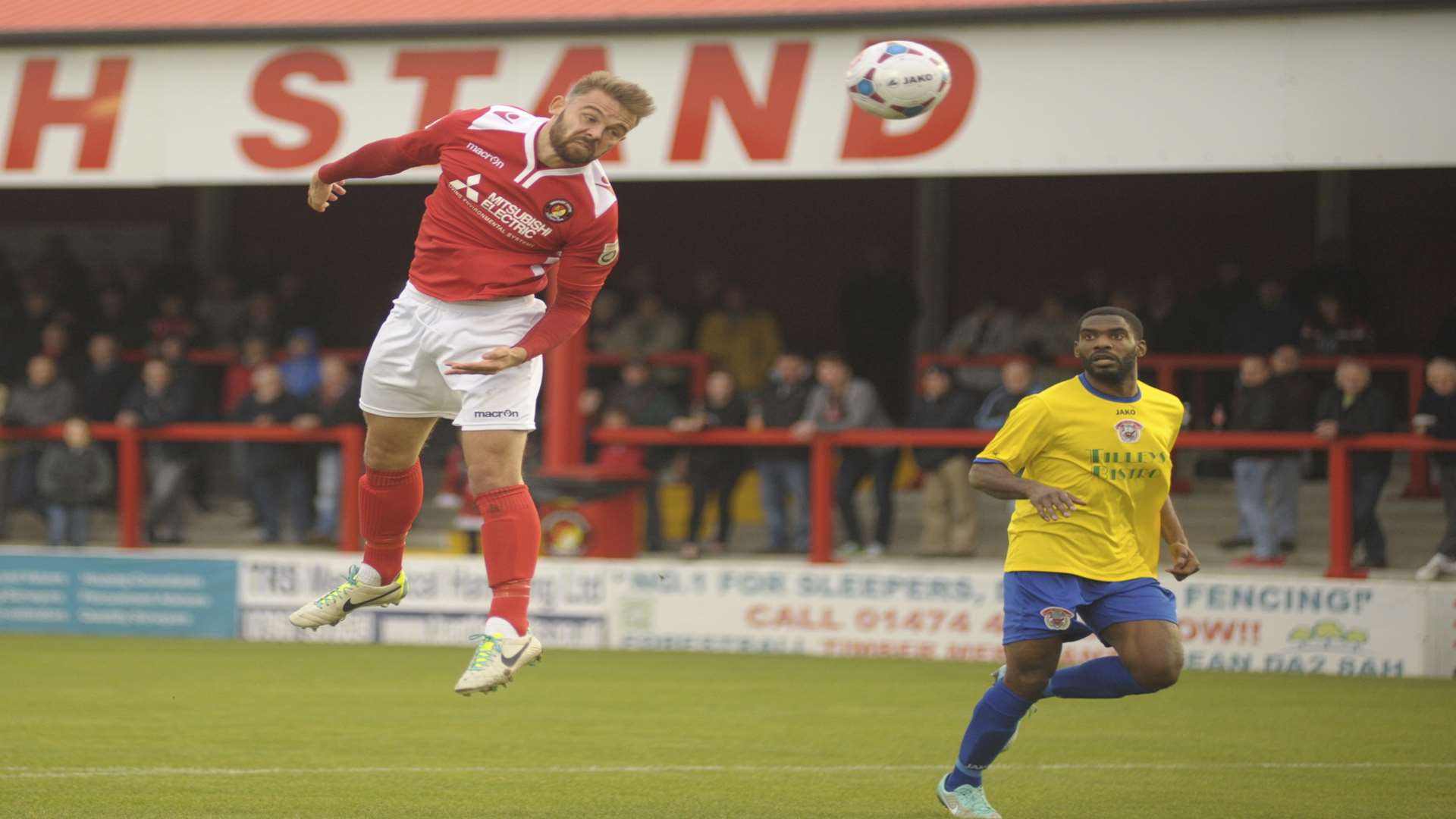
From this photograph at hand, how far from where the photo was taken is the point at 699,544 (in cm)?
1534

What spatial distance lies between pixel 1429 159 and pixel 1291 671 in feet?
11.6

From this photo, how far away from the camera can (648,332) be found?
17328 mm

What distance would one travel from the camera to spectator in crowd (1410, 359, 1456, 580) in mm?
13352

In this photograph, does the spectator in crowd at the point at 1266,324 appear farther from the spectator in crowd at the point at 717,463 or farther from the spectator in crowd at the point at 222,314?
the spectator in crowd at the point at 222,314

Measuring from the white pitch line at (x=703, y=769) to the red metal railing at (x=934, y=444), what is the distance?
15.0 ft

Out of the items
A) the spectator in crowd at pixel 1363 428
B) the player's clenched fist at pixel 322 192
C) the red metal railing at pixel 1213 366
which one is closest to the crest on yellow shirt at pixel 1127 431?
the player's clenched fist at pixel 322 192

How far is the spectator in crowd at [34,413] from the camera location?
1642cm

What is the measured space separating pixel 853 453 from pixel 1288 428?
3265mm

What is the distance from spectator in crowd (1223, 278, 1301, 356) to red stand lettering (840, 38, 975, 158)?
11.4 feet

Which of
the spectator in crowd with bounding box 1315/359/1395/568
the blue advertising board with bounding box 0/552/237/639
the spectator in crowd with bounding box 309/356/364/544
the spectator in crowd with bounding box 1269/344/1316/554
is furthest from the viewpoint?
the spectator in crowd with bounding box 309/356/364/544

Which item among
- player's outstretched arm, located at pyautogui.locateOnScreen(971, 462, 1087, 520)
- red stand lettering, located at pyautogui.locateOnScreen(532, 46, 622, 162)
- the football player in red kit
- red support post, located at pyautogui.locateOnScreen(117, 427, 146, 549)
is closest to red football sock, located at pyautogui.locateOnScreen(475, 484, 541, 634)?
the football player in red kit

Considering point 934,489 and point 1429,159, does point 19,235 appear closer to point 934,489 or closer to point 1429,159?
point 934,489

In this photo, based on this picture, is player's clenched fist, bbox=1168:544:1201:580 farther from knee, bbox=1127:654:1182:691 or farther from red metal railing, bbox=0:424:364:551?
red metal railing, bbox=0:424:364:551

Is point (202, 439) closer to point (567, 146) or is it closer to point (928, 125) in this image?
point (928, 125)
